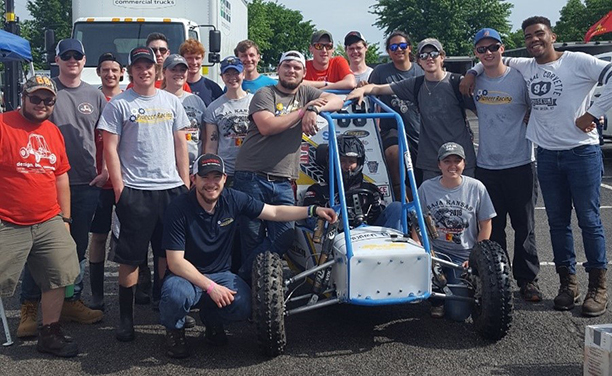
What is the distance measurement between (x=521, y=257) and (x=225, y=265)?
7.92ft

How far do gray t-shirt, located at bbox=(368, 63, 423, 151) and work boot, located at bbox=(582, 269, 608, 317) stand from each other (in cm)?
175

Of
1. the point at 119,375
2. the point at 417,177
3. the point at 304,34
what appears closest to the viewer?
the point at 119,375

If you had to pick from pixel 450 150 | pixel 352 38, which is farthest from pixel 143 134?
pixel 352 38

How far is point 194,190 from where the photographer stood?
482 cm

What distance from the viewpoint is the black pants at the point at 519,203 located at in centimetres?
569

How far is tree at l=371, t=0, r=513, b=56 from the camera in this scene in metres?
50.3

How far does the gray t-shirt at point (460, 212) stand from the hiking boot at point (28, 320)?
2.91 metres

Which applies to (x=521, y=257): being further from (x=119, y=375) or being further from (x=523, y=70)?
(x=119, y=375)

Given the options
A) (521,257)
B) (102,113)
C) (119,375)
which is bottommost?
(119,375)

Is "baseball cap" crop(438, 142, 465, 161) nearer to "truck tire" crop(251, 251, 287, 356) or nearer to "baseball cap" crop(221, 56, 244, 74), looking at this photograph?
"truck tire" crop(251, 251, 287, 356)

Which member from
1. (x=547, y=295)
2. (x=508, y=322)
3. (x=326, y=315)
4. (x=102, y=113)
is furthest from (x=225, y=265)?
(x=547, y=295)

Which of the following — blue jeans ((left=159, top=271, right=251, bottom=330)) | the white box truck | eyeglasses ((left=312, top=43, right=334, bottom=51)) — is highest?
the white box truck

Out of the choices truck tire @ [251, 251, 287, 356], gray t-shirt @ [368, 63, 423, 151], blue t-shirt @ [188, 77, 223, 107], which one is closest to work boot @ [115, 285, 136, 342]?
truck tire @ [251, 251, 287, 356]

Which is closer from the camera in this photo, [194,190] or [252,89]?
[194,190]
